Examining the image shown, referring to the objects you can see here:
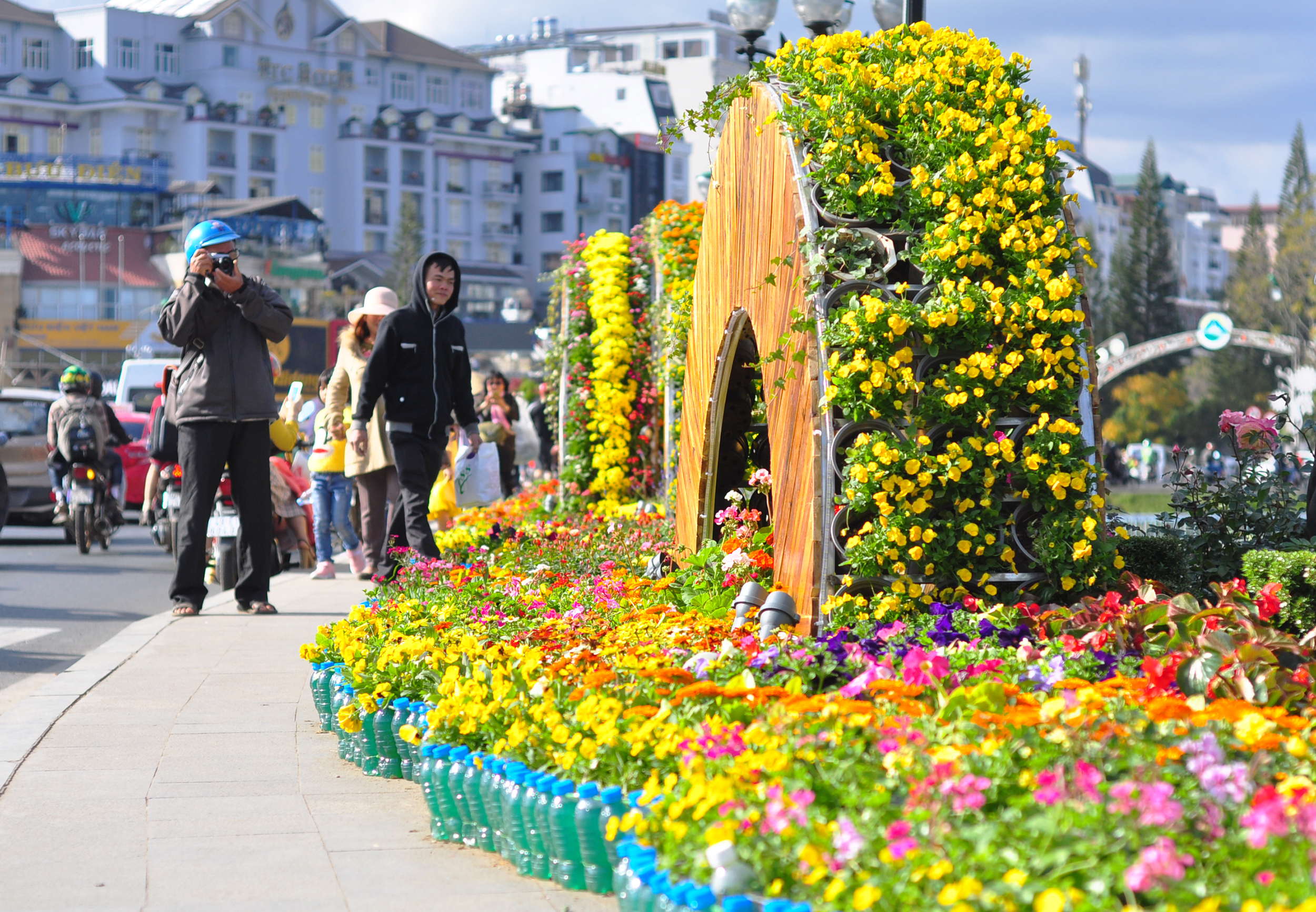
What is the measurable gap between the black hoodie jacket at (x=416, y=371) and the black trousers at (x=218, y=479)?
2.35ft

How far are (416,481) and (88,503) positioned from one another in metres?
7.74

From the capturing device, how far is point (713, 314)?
7629 mm

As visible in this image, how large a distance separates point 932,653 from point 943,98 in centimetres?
227

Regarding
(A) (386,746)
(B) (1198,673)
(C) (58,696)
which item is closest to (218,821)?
(A) (386,746)

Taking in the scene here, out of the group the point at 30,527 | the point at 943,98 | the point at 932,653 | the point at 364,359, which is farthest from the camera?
the point at 30,527

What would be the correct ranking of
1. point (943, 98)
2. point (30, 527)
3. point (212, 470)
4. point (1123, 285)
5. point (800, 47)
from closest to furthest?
point (943, 98) → point (800, 47) → point (212, 470) → point (30, 527) → point (1123, 285)

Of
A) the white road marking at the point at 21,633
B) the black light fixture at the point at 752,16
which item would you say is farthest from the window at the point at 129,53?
the white road marking at the point at 21,633

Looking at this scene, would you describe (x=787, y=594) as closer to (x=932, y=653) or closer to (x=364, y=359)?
(x=932, y=653)

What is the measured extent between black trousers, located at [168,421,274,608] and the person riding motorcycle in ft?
24.6

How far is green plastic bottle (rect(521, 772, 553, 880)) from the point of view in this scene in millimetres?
3930

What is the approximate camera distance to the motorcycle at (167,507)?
1335 centimetres

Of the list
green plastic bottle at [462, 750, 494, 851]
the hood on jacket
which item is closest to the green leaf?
green plastic bottle at [462, 750, 494, 851]

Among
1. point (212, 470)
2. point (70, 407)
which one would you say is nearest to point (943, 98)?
point (212, 470)

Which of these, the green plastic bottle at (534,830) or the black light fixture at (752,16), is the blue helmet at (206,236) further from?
the black light fixture at (752,16)
